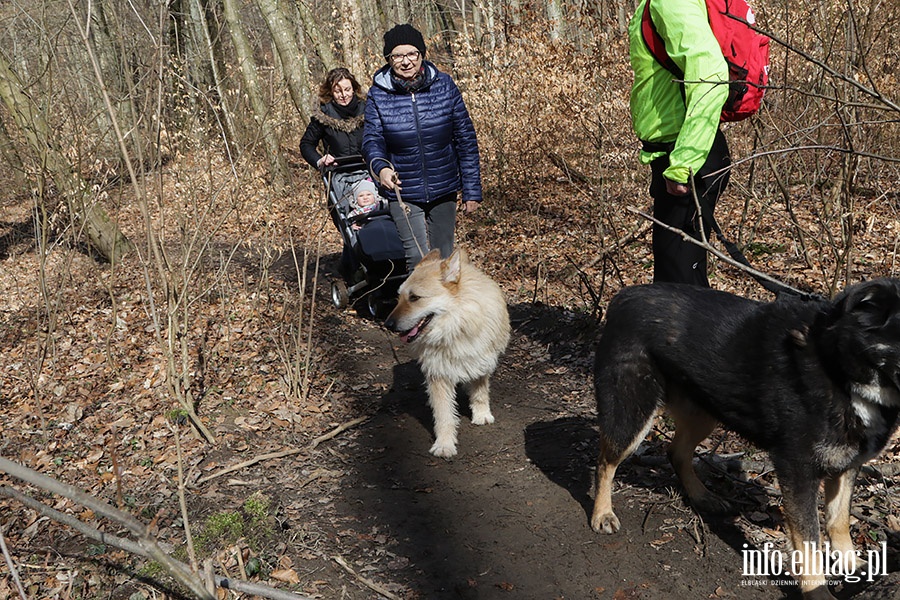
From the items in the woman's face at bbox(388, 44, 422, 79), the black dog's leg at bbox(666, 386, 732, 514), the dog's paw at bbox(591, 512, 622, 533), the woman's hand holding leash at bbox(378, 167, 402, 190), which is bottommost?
the dog's paw at bbox(591, 512, 622, 533)

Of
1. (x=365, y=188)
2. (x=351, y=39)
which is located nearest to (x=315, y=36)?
(x=351, y=39)

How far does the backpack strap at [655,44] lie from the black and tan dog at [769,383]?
4.06 ft

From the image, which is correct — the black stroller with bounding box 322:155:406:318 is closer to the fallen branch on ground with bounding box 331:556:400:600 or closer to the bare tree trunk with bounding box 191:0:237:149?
the bare tree trunk with bounding box 191:0:237:149

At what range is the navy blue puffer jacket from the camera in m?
5.62

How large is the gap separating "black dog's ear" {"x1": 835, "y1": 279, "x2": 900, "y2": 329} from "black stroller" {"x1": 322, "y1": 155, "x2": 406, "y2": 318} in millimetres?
4557

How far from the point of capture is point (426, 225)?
6.06m

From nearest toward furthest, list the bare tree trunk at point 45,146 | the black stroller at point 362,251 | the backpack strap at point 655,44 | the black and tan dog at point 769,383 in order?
the black and tan dog at point 769,383
the backpack strap at point 655,44
the bare tree trunk at point 45,146
the black stroller at point 362,251

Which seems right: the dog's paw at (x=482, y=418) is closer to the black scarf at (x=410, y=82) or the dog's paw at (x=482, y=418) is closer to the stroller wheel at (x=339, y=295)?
the black scarf at (x=410, y=82)

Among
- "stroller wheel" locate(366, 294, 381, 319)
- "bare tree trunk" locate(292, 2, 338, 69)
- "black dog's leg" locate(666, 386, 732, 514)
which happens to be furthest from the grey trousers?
"bare tree trunk" locate(292, 2, 338, 69)

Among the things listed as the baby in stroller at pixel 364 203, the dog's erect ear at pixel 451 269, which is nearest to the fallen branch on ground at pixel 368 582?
the dog's erect ear at pixel 451 269

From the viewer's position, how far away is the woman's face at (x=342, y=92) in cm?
756

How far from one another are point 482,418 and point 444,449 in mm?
512

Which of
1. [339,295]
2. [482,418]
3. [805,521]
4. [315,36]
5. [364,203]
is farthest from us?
[315,36]

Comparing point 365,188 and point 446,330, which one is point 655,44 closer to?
point 446,330
